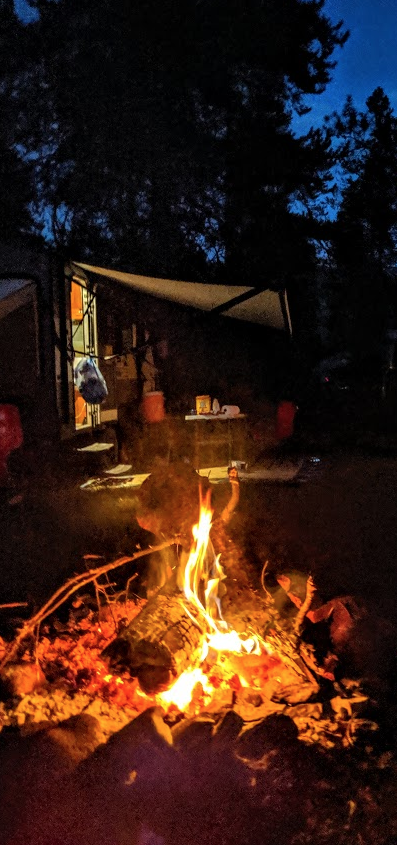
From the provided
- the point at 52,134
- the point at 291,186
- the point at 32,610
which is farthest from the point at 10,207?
the point at 32,610

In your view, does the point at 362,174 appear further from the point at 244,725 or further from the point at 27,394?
the point at 244,725

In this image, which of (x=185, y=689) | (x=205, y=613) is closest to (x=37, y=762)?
(x=185, y=689)

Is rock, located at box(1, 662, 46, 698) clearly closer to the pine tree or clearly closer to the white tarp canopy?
the white tarp canopy

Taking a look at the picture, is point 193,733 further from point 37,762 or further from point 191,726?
point 37,762

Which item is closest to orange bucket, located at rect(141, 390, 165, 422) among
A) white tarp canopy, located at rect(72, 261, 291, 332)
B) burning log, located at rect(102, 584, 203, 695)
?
white tarp canopy, located at rect(72, 261, 291, 332)

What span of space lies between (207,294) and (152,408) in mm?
1872

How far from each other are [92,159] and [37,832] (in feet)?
50.7

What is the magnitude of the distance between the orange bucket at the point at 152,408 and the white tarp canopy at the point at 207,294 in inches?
58.2

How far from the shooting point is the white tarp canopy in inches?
334

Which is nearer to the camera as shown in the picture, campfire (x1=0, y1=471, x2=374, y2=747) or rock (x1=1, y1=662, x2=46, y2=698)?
campfire (x1=0, y1=471, x2=374, y2=747)

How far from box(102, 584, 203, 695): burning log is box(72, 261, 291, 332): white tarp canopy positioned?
557 centimetres

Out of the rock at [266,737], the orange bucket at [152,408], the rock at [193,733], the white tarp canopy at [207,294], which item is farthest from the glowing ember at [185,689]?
the orange bucket at [152,408]

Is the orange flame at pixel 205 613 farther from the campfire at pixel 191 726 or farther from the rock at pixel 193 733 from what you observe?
the rock at pixel 193 733

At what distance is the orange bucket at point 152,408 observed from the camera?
9.75m
